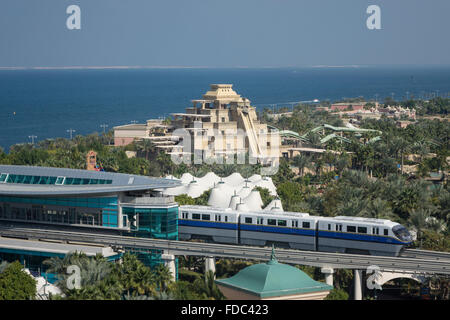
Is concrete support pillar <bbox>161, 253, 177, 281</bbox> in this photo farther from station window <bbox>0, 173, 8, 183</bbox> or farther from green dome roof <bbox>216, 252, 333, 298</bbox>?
station window <bbox>0, 173, 8, 183</bbox>

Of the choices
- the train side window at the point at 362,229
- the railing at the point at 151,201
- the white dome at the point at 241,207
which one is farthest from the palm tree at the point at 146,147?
the train side window at the point at 362,229

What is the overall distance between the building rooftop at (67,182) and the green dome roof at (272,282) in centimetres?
1794

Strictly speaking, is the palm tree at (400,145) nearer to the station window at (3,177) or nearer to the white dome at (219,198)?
the white dome at (219,198)

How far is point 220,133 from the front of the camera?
108m

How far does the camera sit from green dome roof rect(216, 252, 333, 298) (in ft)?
116

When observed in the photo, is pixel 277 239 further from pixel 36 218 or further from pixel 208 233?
pixel 36 218

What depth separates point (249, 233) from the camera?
58.3 metres

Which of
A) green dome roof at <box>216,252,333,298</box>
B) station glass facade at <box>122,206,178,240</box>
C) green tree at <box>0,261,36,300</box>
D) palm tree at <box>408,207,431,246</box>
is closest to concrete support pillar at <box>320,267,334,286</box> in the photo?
green dome roof at <box>216,252,333,298</box>

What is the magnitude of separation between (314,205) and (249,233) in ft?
35.8

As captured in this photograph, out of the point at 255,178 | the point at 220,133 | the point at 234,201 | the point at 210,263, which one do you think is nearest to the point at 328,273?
the point at 210,263

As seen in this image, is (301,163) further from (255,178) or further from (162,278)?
(162,278)

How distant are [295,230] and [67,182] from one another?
1599cm

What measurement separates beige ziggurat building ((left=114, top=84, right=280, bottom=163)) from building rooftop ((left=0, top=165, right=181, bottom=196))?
43.5 metres

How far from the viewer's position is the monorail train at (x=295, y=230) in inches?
2089
